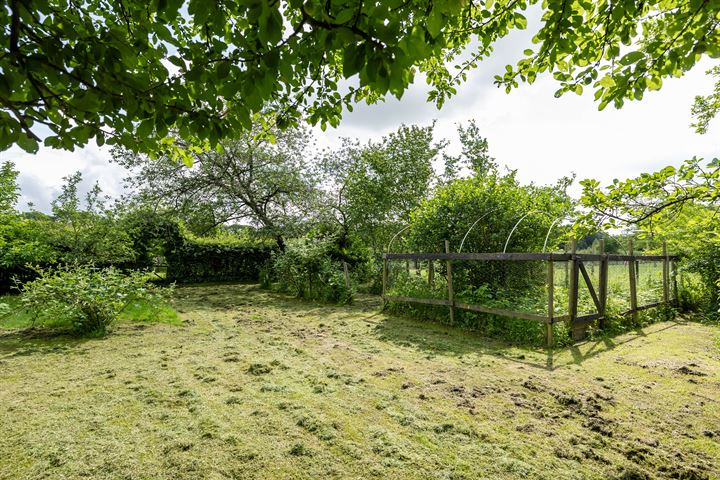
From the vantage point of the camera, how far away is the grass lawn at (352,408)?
2.48m

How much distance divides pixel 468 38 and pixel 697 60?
2.05 metres

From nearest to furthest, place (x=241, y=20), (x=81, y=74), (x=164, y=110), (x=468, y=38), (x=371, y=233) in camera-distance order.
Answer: (x=81, y=74) < (x=164, y=110) < (x=241, y=20) < (x=468, y=38) < (x=371, y=233)

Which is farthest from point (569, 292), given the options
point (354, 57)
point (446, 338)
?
point (354, 57)

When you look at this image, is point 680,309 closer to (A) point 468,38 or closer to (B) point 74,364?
(A) point 468,38

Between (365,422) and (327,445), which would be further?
(365,422)

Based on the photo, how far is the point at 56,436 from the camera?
110 inches

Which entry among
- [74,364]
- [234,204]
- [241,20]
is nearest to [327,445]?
[241,20]

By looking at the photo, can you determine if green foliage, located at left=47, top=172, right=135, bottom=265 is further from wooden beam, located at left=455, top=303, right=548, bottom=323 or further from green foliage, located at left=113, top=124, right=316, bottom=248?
wooden beam, located at left=455, top=303, right=548, bottom=323

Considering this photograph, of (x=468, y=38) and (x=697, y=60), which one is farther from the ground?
(x=468, y=38)

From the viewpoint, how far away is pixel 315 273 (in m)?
11.3

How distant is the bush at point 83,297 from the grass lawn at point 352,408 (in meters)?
0.37

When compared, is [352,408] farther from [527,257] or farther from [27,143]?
[527,257]

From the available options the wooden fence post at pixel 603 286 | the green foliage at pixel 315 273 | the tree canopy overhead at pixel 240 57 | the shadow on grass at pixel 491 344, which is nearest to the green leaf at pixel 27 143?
the tree canopy overhead at pixel 240 57

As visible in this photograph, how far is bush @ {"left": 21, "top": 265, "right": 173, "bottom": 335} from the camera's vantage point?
559cm
